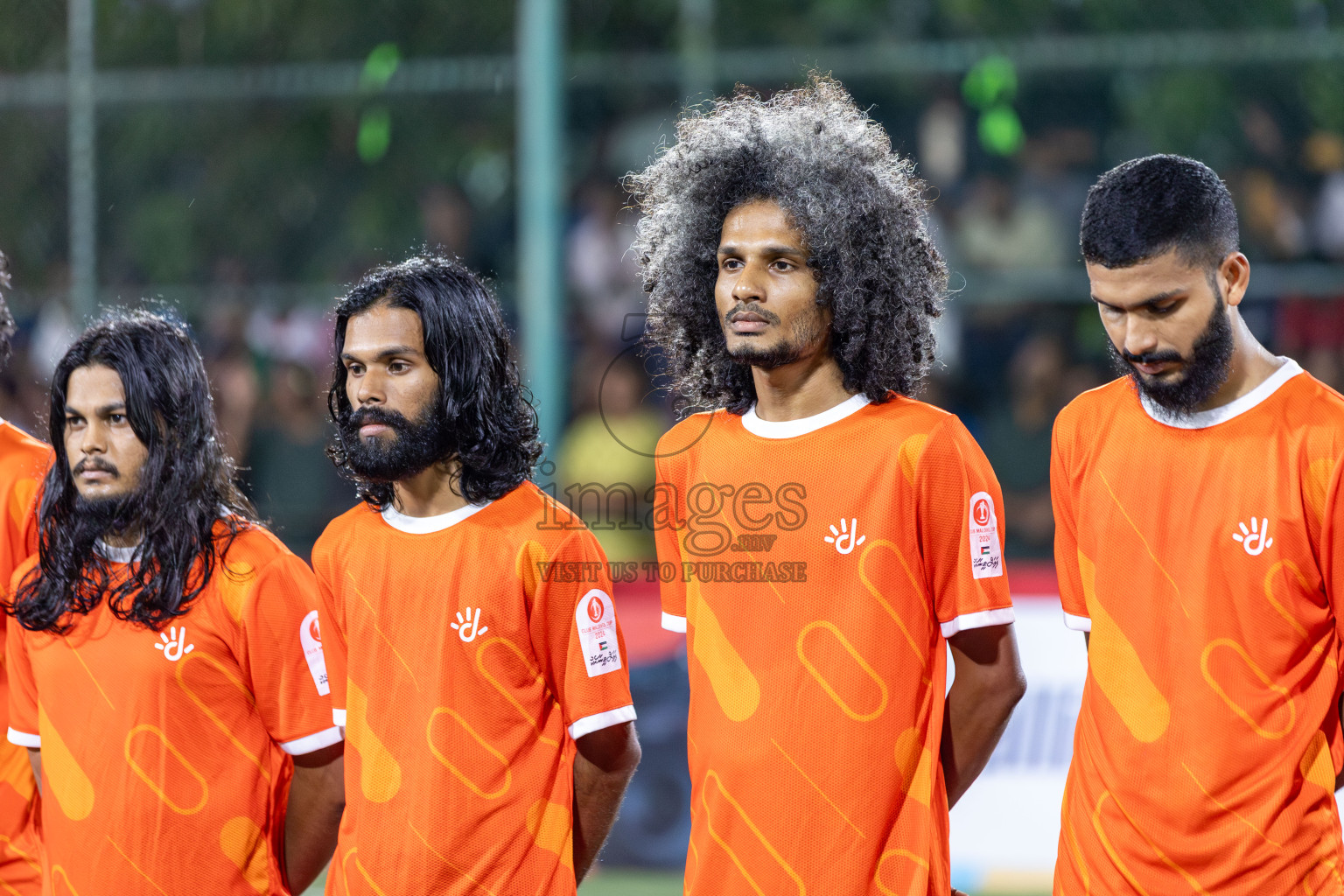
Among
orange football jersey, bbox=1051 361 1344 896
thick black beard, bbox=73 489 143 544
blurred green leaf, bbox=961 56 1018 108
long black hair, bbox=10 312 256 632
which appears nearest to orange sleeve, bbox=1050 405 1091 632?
orange football jersey, bbox=1051 361 1344 896

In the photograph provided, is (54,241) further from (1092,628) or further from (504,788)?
(1092,628)

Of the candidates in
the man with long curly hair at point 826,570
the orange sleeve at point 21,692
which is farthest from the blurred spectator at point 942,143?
the orange sleeve at point 21,692

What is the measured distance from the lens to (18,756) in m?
4.28

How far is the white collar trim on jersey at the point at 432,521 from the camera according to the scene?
12.6 feet

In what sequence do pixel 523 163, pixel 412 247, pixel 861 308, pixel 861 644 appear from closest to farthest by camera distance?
pixel 861 644, pixel 861 308, pixel 523 163, pixel 412 247

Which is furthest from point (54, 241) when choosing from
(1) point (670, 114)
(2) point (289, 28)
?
(1) point (670, 114)

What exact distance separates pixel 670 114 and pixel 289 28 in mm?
2410

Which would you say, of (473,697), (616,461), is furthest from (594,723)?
Result: (616,461)

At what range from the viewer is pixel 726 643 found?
3.63 meters

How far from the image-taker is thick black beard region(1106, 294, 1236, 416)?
3.40 metres

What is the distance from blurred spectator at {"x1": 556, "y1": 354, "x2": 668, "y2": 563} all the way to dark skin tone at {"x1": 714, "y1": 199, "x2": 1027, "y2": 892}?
3.97 meters

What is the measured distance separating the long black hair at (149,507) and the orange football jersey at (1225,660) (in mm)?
2152

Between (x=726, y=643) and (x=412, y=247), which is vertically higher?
(x=412, y=247)

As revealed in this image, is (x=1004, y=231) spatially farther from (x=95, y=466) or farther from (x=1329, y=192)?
(x=95, y=466)
